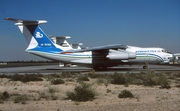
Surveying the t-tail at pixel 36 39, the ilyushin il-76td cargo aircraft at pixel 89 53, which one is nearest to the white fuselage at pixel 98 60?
the ilyushin il-76td cargo aircraft at pixel 89 53

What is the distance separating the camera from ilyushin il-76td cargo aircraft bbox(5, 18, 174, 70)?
2445 centimetres

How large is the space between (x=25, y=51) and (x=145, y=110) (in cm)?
2083

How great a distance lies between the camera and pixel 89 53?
25453mm

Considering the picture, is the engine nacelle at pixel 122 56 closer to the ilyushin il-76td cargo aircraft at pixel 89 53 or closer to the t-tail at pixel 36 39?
the ilyushin il-76td cargo aircraft at pixel 89 53

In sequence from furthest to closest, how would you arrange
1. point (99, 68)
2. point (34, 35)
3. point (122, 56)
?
point (99, 68), point (34, 35), point (122, 56)

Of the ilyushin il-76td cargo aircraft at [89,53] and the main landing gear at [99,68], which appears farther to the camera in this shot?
the main landing gear at [99,68]

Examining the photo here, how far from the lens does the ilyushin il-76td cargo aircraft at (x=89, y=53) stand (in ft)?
80.2

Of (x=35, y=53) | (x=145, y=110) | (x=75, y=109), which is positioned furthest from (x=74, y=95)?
(x=35, y=53)

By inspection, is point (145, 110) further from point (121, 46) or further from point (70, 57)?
point (70, 57)

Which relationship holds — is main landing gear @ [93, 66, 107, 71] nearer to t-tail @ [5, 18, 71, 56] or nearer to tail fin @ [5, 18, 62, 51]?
A: t-tail @ [5, 18, 71, 56]

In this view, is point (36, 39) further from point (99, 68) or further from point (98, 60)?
point (99, 68)

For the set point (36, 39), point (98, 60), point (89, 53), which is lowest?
point (98, 60)

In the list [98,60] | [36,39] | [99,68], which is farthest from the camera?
[99,68]

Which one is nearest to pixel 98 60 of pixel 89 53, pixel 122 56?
pixel 89 53
